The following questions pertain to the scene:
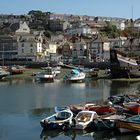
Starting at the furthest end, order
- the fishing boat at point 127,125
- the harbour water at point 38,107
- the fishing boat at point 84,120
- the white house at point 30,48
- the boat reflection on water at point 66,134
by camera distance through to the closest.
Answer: the white house at point 30,48 < the fishing boat at point 84,120 < the harbour water at point 38,107 < the boat reflection on water at point 66,134 < the fishing boat at point 127,125

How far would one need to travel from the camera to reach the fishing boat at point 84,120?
117ft

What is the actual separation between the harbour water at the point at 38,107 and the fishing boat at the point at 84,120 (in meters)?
0.66

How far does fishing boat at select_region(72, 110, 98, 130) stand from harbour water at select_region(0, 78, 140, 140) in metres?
0.66

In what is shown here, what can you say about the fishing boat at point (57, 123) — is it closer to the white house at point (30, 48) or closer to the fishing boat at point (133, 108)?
the fishing boat at point (133, 108)

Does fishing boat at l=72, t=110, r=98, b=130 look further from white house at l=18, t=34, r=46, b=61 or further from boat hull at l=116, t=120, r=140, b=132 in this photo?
white house at l=18, t=34, r=46, b=61

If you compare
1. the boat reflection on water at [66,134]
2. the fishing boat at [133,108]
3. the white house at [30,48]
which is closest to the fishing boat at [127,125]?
the boat reflection on water at [66,134]

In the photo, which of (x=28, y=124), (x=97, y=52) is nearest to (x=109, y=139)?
(x=28, y=124)

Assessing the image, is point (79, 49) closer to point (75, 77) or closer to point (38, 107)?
point (75, 77)

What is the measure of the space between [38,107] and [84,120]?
42.9ft

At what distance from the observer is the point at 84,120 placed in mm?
36344

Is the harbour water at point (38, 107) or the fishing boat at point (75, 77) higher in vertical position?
the fishing boat at point (75, 77)

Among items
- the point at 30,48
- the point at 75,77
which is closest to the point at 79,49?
the point at 30,48

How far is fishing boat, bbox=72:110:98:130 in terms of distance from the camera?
35562 mm

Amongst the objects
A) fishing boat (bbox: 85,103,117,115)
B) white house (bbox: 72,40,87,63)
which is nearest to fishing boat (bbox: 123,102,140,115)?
fishing boat (bbox: 85,103,117,115)
